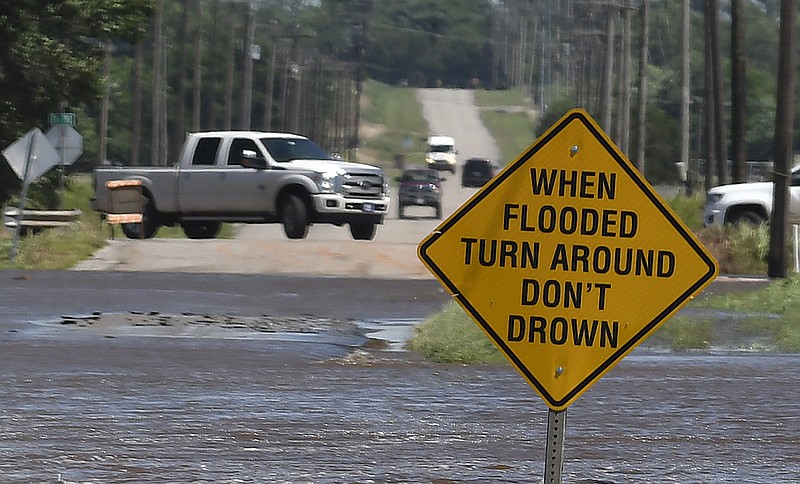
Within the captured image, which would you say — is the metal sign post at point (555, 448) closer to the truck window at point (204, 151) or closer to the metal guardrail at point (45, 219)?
the metal guardrail at point (45, 219)

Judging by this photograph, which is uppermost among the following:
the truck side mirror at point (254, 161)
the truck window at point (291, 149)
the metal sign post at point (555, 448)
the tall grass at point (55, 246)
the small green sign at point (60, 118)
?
the small green sign at point (60, 118)

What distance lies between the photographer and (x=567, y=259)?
7.14 meters

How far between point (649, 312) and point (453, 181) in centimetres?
9256

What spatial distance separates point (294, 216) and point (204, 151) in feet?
7.96

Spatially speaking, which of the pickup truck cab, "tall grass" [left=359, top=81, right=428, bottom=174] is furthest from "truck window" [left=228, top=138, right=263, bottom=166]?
"tall grass" [left=359, top=81, right=428, bottom=174]

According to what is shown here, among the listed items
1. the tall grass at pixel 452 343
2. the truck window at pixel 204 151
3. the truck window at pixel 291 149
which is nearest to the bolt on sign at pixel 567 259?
the tall grass at pixel 452 343

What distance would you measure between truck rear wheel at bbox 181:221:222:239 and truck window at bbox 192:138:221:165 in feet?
4.95

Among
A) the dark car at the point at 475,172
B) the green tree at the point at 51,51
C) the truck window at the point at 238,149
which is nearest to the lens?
the truck window at the point at 238,149

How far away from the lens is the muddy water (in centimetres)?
923

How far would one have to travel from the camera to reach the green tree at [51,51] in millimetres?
37562

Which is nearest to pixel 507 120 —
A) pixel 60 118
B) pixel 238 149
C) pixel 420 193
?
pixel 420 193

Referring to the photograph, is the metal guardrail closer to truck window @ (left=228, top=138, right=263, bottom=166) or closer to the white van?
truck window @ (left=228, top=138, right=263, bottom=166)

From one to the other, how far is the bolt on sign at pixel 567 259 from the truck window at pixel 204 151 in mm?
25640

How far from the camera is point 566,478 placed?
29.6 ft
